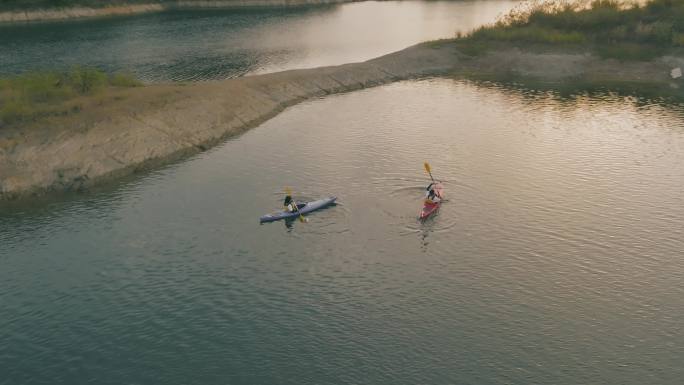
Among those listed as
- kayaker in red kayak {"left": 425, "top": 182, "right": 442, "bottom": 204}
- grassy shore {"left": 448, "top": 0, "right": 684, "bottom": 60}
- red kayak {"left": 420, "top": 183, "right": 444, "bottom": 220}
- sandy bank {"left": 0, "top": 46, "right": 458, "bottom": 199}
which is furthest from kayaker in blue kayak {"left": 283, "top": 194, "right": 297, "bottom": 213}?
grassy shore {"left": 448, "top": 0, "right": 684, "bottom": 60}

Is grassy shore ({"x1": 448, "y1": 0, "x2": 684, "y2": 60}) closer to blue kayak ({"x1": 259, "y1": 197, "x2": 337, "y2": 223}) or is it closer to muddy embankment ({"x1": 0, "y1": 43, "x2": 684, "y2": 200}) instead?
muddy embankment ({"x1": 0, "y1": 43, "x2": 684, "y2": 200})

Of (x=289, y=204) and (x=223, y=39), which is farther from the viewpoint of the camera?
(x=223, y=39)

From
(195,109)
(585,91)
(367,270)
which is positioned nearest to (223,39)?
(195,109)

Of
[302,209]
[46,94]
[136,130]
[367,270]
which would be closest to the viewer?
[367,270]

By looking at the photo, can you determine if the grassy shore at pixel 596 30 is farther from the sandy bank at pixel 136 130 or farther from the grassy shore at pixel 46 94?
the grassy shore at pixel 46 94

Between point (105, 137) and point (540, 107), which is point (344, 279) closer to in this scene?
point (105, 137)

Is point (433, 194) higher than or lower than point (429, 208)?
higher

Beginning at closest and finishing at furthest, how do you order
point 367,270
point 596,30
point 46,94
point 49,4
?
point 367,270 < point 46,94 < point 596,30 < point 49,4

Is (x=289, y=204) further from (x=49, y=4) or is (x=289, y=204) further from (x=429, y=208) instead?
(x=49, y=4)
